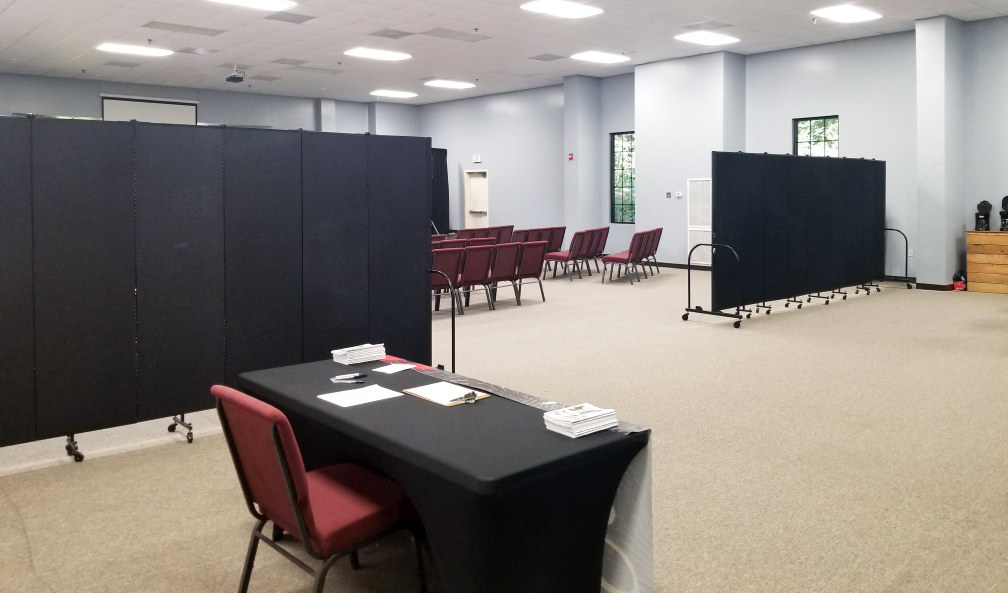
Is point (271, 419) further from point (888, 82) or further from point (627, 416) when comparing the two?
point (888, 82)

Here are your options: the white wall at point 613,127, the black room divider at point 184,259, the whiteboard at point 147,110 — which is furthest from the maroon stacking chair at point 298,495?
the whiteboard at point 147,110

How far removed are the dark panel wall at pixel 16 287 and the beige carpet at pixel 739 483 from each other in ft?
1.21

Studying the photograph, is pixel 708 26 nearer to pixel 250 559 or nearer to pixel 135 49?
pixel 135 49

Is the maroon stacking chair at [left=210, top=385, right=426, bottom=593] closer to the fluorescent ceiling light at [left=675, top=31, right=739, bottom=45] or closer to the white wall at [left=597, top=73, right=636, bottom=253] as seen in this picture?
the fluorescent ceiling light at [left=675, top=31, right=739, bottom=45]

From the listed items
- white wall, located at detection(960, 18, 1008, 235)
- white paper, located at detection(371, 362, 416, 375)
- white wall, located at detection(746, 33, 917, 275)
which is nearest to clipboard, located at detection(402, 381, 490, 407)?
white paper, located at detection(371, 362, 416, 375)

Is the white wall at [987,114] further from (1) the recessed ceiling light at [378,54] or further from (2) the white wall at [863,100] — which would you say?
(1) the recessed ceiling light at [378,54]

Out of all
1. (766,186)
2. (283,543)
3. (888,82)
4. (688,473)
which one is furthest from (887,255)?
(283,543)

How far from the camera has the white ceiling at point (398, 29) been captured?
34.1 feet

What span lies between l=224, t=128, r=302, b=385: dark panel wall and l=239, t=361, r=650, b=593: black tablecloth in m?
2.25

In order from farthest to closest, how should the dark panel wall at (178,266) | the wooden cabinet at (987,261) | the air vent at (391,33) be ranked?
the air vent at (391,33) → the wooden cabinet at (987,261) → the dark panel wall at (178,266)

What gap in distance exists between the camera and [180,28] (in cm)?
1154

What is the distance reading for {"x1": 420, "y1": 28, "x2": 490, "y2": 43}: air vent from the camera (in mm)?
11906

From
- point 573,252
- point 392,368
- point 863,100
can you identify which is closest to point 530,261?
point 573,252

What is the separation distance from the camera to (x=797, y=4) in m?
10.4
